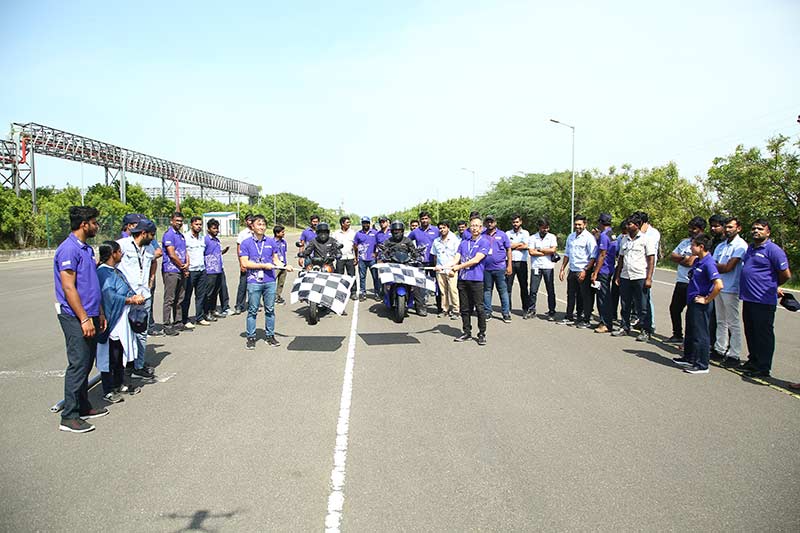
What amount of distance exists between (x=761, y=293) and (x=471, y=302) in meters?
3.81

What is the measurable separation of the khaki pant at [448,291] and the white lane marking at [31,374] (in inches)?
271

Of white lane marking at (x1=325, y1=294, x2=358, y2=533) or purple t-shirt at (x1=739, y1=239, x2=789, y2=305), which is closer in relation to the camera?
white lane marking at (x1=325, y1=294, x2=358, y2=533)

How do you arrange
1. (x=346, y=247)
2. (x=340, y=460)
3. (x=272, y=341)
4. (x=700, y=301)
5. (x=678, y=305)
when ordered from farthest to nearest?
(x=346, y=247) → (x=678, y=305) → (x=272, y=341) → (x=700, y=301) → (x=340, y=460)

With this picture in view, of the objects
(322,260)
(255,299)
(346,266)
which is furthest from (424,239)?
(255,299)

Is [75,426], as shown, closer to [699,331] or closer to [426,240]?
[699,331]

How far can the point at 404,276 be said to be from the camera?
9.64 m

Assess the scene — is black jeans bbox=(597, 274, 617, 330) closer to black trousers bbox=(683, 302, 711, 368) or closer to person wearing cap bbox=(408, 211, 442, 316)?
black trousers bbox=(683, 302, 711, 368)

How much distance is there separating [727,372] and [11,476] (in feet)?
24.6

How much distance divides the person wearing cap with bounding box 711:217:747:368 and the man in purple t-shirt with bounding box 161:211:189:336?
8.41 m

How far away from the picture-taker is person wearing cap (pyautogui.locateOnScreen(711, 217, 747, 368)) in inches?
267

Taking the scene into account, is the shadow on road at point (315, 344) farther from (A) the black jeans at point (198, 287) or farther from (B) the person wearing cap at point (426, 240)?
(B) the person wearing cap at point (426, 240)

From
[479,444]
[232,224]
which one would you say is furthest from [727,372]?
[232,224]

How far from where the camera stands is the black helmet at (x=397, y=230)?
10.5m

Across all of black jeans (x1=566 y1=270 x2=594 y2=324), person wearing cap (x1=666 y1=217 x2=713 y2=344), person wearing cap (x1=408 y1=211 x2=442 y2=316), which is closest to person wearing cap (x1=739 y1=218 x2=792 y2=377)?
person wearing cap (x1=666 y1=217 x2=713 y2=344)
